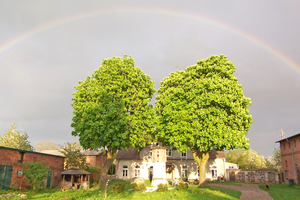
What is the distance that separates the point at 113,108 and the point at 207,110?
11471 mm

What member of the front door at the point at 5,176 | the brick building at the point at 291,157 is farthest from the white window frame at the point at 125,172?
the brick building at the point at 291,157

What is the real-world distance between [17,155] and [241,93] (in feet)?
90.3

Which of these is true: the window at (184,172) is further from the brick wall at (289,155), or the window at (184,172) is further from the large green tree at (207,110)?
the brick wall at (289,155)

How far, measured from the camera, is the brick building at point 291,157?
36625 mm

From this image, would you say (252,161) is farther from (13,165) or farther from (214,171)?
(13,165)

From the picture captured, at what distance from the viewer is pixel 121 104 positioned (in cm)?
2977

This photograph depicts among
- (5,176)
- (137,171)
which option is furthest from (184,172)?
(5,176)

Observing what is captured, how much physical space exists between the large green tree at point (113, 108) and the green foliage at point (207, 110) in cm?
311

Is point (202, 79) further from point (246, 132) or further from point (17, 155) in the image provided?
point (17, 155)

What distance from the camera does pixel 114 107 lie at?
A: 2908 cm

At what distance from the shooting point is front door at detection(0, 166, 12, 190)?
24.3 m

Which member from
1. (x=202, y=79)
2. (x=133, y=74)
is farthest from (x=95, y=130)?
(x=202, y=79)

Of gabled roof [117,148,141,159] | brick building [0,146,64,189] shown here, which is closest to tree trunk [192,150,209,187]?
gabled roof [117,148,141,159]

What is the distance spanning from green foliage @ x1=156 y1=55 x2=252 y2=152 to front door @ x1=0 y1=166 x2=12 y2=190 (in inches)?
720
